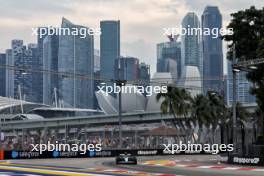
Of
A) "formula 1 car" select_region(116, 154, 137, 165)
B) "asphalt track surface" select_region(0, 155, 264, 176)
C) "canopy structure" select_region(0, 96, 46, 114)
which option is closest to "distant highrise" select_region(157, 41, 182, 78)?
"canopy structure" select_region(0, 96, 46, 114)

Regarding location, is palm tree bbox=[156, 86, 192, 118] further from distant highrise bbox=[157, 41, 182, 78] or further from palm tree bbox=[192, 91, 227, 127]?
distant highrise bbox=[157, 41, 182, 78]

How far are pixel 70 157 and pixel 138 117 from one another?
82942 millimetres

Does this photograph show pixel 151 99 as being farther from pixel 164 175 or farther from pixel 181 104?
pixel 164 175

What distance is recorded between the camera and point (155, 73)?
164m

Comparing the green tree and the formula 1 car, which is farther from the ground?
the green tree

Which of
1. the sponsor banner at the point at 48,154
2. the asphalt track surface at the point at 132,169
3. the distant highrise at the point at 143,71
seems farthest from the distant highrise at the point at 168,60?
the asphalt track surface at the point at 132,169

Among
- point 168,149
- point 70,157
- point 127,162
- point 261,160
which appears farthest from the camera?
point 168,149

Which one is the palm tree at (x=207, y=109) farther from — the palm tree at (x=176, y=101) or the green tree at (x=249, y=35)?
the green tree at (x=249, y=35)

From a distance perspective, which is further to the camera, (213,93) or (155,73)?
(155,73)

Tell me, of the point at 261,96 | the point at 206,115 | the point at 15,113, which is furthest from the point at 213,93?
the point at 15,113

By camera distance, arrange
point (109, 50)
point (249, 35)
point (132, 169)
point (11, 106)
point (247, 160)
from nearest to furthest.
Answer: point (132, 169) < point (247, 160) < point (249, 35) < point (11, 106) < point (109, 50)

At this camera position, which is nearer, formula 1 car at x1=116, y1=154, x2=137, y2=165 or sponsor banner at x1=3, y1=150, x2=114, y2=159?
formula 1 car at x1=116, y1=154, x2=137, y2=165

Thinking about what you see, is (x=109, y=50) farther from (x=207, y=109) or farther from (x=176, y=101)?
(x=176, y=101)

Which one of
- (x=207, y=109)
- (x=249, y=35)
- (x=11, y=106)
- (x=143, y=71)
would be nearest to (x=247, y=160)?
(x=249, y=35)
